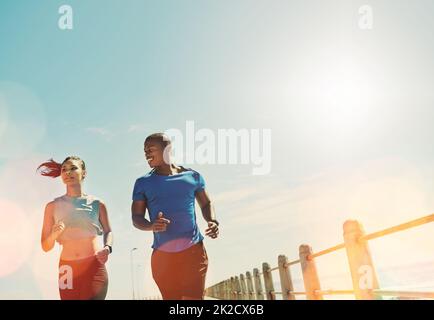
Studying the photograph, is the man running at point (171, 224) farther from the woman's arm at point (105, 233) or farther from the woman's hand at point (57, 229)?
the woman's hand at point (57, 229)

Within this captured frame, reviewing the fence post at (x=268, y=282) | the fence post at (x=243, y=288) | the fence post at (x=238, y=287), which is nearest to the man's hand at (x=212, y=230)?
the fence post at (x=268, y=282)

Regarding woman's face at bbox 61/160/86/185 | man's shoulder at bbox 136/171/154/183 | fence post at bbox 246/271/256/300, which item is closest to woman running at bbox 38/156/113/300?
woman's face at bbox 61/160/86/185

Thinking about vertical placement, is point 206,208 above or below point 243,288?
above

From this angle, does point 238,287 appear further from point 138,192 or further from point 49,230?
point 138,192

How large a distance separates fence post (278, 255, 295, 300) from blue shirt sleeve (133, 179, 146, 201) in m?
4.28

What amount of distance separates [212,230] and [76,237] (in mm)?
1077

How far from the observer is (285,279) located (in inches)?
268

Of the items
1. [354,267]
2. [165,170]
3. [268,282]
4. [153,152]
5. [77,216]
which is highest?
[153,152]

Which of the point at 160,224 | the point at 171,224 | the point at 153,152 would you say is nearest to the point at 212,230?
the point at 171,224

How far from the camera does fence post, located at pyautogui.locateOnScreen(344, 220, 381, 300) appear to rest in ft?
11.5
